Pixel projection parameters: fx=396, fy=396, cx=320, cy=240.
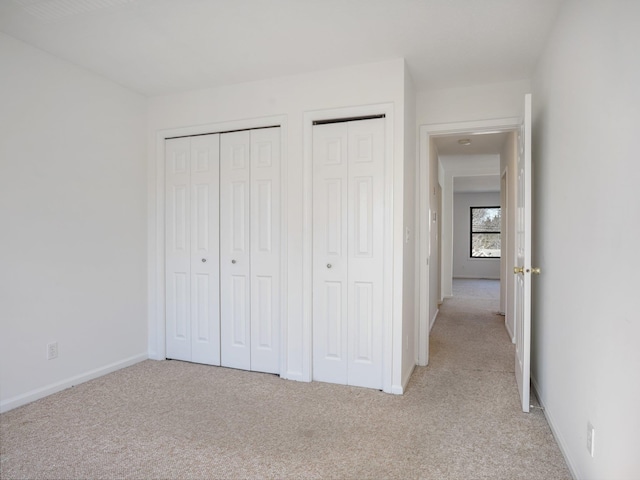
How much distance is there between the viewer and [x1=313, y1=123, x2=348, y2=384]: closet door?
3.03m

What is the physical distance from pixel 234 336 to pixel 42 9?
2.58 m

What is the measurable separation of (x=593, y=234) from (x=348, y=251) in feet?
5.35

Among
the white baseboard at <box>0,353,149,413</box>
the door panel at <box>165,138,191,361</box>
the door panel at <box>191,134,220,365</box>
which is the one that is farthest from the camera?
the door panel at <box>165,138,191,361</box>

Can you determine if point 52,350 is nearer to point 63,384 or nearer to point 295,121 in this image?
point 63,384

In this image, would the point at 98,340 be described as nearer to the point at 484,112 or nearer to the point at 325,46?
the point at 325,46

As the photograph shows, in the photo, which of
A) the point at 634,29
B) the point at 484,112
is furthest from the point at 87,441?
the point at 484,112

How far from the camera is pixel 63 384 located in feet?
9.59

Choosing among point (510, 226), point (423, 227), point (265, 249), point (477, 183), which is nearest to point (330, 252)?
point (265, 249)

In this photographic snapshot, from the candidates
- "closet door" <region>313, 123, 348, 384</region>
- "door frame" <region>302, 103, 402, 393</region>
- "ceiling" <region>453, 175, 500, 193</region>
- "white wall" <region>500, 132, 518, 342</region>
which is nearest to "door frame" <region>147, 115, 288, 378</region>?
"door frame" <region>302, 103, 402, 393</region>

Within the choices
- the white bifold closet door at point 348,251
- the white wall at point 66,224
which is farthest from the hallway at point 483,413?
the white wall at point 66,224

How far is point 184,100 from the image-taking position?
11.6ft

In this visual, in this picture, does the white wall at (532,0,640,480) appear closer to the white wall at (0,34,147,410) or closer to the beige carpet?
the beige carpet

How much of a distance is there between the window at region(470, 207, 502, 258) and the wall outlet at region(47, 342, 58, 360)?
1048 centimetres

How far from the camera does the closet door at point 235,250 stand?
3369 millimetres
